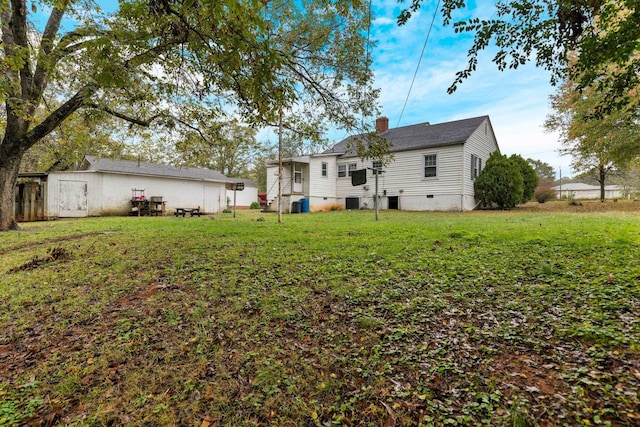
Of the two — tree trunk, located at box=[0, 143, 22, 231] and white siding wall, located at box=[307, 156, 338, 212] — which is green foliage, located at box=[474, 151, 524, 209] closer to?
white siding wall, located at box=[307, 156, 338, 212]

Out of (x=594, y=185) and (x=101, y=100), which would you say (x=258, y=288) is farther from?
(x=594, y=185)

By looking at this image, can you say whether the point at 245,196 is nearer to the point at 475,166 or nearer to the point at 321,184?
the point at 321,184

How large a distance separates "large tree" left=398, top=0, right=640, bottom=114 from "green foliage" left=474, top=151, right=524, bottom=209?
1234 cm

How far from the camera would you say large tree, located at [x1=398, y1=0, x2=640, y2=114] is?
3141 millimetres

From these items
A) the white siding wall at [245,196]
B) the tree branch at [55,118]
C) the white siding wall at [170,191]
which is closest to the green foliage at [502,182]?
the tree branch at [55,118]

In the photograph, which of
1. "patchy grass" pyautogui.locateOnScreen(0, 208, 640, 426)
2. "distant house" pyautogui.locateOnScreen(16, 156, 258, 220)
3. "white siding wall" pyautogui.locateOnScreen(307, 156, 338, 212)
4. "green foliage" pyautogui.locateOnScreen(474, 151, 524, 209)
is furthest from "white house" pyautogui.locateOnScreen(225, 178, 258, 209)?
"patchy grass" pyautogui.locateOnScreen(0, 208, 640, 426)

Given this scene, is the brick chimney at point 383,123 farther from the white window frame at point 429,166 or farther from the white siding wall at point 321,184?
the white window frame at point 429,166

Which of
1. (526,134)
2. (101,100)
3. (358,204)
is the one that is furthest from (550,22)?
(526,134)

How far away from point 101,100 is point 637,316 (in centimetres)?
903

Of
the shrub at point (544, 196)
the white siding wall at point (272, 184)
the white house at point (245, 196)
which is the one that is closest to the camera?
the white siding wall at point (272, 184)

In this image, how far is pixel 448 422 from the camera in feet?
5.08

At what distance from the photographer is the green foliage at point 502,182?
14633mm

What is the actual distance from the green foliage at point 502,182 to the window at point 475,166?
33.9 inches

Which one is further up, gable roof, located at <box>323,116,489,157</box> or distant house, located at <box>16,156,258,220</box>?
gable roof, located at <box>323,116,489,157</box>
